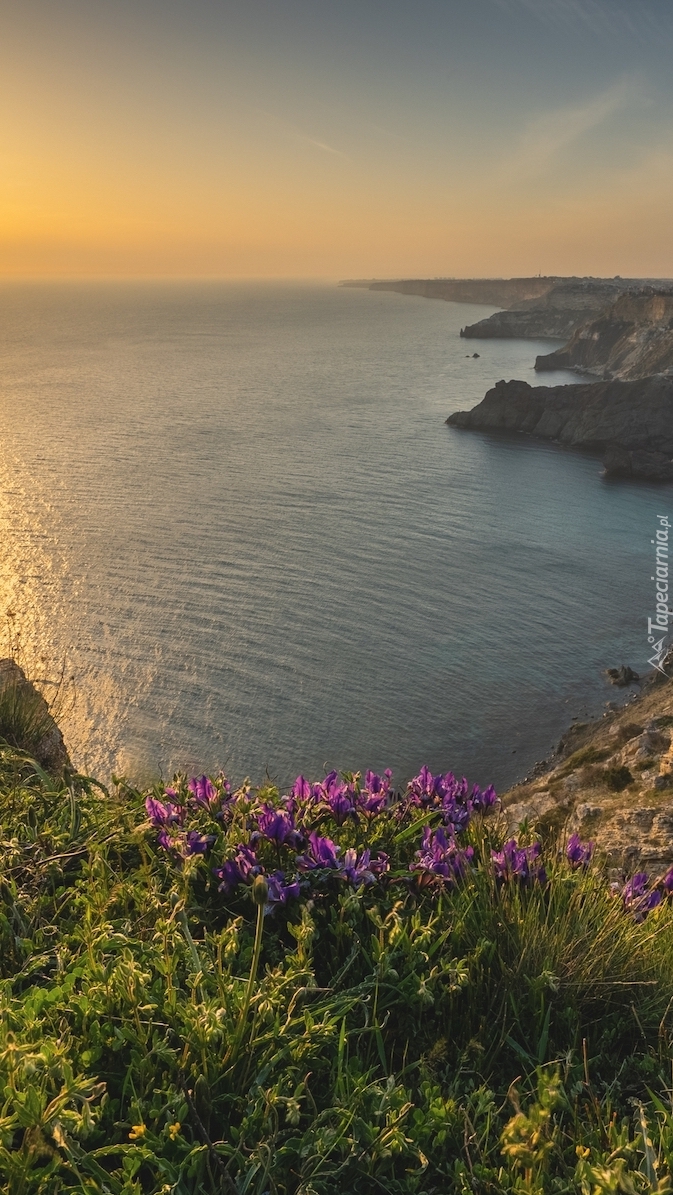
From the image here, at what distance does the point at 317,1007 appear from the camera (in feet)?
8.52

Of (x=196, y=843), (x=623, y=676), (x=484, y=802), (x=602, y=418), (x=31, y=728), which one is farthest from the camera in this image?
(x=602, y=418)

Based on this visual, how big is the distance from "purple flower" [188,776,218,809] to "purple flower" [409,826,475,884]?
96 cm

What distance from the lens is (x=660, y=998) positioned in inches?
117

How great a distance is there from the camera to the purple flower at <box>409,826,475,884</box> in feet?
10.7

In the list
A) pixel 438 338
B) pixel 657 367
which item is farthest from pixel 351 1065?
pixel 438 338

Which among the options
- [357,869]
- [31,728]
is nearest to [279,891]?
[357,869]

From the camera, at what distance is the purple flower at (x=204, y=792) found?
12.0 feet

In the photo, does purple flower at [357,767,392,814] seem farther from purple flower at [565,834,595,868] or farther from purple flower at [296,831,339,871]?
purple flower at [565,834,595,868]

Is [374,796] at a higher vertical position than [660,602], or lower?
higher

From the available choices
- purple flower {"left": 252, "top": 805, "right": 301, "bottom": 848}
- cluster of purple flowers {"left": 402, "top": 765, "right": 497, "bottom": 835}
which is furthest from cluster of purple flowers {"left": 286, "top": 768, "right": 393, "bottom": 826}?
purple flower {"left": 252, "top": 805, "right": 301, "bottom": 848}

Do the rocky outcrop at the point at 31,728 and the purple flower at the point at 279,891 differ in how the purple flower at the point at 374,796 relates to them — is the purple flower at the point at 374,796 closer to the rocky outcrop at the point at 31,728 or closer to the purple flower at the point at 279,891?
the purple flower at the point at 279,891

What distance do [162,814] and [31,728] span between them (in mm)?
2892

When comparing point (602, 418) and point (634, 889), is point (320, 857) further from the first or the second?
point (602, 418)

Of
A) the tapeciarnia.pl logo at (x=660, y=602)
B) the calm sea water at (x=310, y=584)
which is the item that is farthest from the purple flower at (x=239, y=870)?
the tapeciarnia.pl logo at (x=660, y=602)
